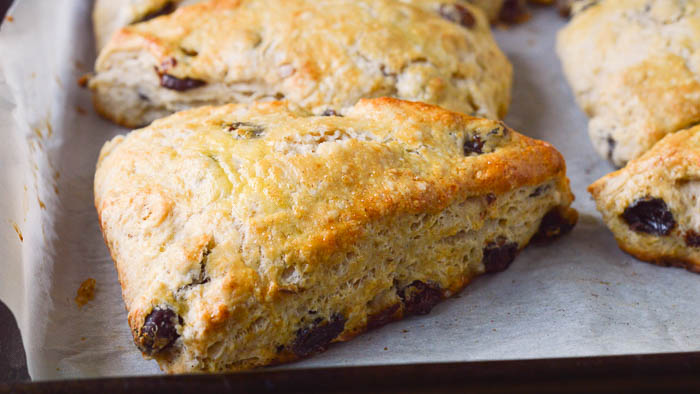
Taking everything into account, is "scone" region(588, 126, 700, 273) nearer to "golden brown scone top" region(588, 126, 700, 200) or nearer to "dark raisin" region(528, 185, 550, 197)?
"golden brown scone top" region(588, 126, 700, 200)

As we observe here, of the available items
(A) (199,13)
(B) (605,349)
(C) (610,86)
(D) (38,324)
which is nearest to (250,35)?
(A) (199,13)

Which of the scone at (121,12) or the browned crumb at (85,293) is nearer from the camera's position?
the browned crumb at (85,293)

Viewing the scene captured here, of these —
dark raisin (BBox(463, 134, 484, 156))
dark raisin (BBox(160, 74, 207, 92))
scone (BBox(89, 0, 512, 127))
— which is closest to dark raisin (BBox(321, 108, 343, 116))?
scone (BBox(89, 0, 512, 127))

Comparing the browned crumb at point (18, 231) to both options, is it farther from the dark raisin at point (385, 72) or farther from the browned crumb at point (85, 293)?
the dark raisin at point (385, 72)

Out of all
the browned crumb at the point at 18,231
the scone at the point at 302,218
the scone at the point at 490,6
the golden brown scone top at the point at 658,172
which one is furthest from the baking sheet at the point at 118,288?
the scone at the point at 490,6

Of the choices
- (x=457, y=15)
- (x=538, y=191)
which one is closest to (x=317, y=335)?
(x=538, y=191)

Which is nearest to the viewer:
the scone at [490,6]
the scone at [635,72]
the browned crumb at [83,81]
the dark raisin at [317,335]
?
the dark raisin at [317,335]
